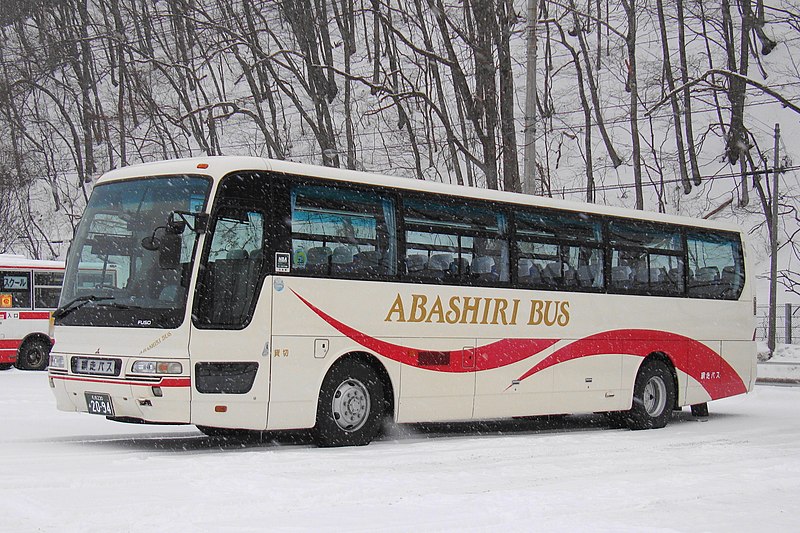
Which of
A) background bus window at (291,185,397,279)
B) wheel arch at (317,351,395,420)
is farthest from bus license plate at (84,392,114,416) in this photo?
wheel arch at (317,351,395,420)

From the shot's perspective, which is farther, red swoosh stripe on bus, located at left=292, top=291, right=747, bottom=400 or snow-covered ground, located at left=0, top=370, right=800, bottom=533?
red swoosh stripe on bus, located at left=292, top=291, right=747, bottom=400

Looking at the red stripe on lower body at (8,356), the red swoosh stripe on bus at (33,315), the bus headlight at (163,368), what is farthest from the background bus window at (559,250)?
the red stripe on lower body at (8,356)

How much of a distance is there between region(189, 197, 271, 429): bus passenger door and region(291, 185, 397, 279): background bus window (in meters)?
0.55

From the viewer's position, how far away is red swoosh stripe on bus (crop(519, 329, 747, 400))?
15688 mm

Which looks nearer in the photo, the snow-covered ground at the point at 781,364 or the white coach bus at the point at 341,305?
the white coach bus at the point at 341,305

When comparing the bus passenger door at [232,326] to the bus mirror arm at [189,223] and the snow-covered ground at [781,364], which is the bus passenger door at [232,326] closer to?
the bus mirror arm at [189,223]

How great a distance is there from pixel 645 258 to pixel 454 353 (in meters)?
4.42

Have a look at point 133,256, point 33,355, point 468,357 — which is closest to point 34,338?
point 33,355

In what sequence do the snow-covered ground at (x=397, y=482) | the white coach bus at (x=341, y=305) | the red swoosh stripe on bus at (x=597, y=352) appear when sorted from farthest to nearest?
the red swoosh stripe on bus at (x=597, y=352), the white coach bus at (x=341, y=305), the snow-covered ground at (x=397, y=482)

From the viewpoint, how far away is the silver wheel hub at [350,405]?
41.6ft

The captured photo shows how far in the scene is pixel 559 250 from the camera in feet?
51.4

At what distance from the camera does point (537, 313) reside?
598 inches

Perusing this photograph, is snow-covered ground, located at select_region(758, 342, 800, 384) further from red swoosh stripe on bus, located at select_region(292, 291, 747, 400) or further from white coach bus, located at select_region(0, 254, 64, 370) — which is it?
white coach bus, located at select_region(0, 254, 64, 370)

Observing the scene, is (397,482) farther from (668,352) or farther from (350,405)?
(668,352)
